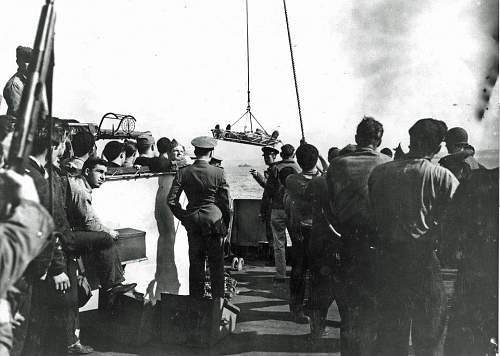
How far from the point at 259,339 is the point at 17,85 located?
3475mm

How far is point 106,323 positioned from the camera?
421 centimetres

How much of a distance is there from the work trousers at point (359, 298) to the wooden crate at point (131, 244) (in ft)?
7.32

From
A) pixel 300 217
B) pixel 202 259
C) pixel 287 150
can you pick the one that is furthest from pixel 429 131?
pixel 287 150

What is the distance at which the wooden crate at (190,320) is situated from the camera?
13.4 ft

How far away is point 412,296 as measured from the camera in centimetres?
312

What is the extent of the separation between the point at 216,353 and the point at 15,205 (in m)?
2.63

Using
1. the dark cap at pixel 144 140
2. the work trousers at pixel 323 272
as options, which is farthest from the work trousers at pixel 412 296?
the dark cap at pixel 144 140

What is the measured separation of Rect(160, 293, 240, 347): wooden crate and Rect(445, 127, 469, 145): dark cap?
2514 mm

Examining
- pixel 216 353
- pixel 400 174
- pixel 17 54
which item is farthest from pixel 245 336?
pixel 17 54

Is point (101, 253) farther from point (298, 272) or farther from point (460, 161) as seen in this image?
point (460, 161)

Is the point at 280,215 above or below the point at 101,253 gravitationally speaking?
above

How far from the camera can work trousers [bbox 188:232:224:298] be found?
4.95m

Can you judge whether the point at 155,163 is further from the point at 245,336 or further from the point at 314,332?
the point at 314,332

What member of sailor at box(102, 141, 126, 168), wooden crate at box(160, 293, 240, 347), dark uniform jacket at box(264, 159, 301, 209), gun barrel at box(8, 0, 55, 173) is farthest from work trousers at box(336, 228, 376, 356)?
sailor at box(102, 141, 126, 168)
